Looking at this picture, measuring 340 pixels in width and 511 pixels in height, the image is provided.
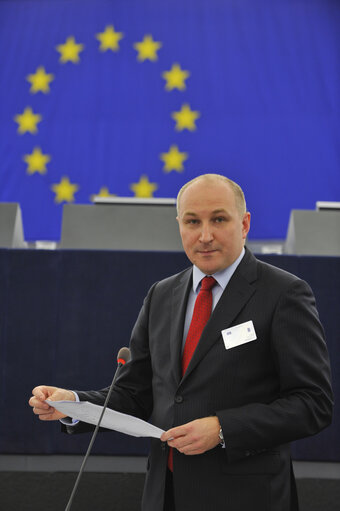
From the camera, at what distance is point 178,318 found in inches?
60.1

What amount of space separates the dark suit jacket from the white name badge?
1cm

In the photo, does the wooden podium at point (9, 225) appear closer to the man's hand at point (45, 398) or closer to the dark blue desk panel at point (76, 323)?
the dark blue desk panel at point (76, 323)

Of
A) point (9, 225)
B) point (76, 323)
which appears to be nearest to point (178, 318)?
point (76, 323)

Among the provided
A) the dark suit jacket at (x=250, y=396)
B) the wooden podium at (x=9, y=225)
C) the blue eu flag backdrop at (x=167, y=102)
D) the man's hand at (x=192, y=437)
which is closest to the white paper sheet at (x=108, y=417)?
the man's hand at (x=192, y=437)

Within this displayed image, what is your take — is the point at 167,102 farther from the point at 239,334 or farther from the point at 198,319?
the point at 239,334

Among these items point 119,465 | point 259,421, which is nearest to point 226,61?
point 119,465

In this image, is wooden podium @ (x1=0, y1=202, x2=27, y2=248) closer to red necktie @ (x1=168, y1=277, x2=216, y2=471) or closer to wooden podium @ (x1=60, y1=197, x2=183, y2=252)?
wooden podium @ (x1=60, y1=197, x2=183, y2=252)

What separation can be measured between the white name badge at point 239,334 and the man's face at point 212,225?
7.2 inches

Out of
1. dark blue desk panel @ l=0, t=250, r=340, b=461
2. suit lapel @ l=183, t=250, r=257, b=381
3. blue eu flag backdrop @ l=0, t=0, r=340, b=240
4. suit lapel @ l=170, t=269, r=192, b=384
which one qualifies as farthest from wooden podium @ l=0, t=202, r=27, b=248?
suit lapel @ l=183, t=250, r=257, b=381

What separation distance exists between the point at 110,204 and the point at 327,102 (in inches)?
108

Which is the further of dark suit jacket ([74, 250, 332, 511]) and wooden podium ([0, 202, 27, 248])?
wooden podium ([0, 202, 27, 248])

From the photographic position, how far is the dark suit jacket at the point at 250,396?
1.30 meters

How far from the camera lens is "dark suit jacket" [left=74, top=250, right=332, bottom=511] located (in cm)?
130

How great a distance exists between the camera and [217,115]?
5.09 metres
